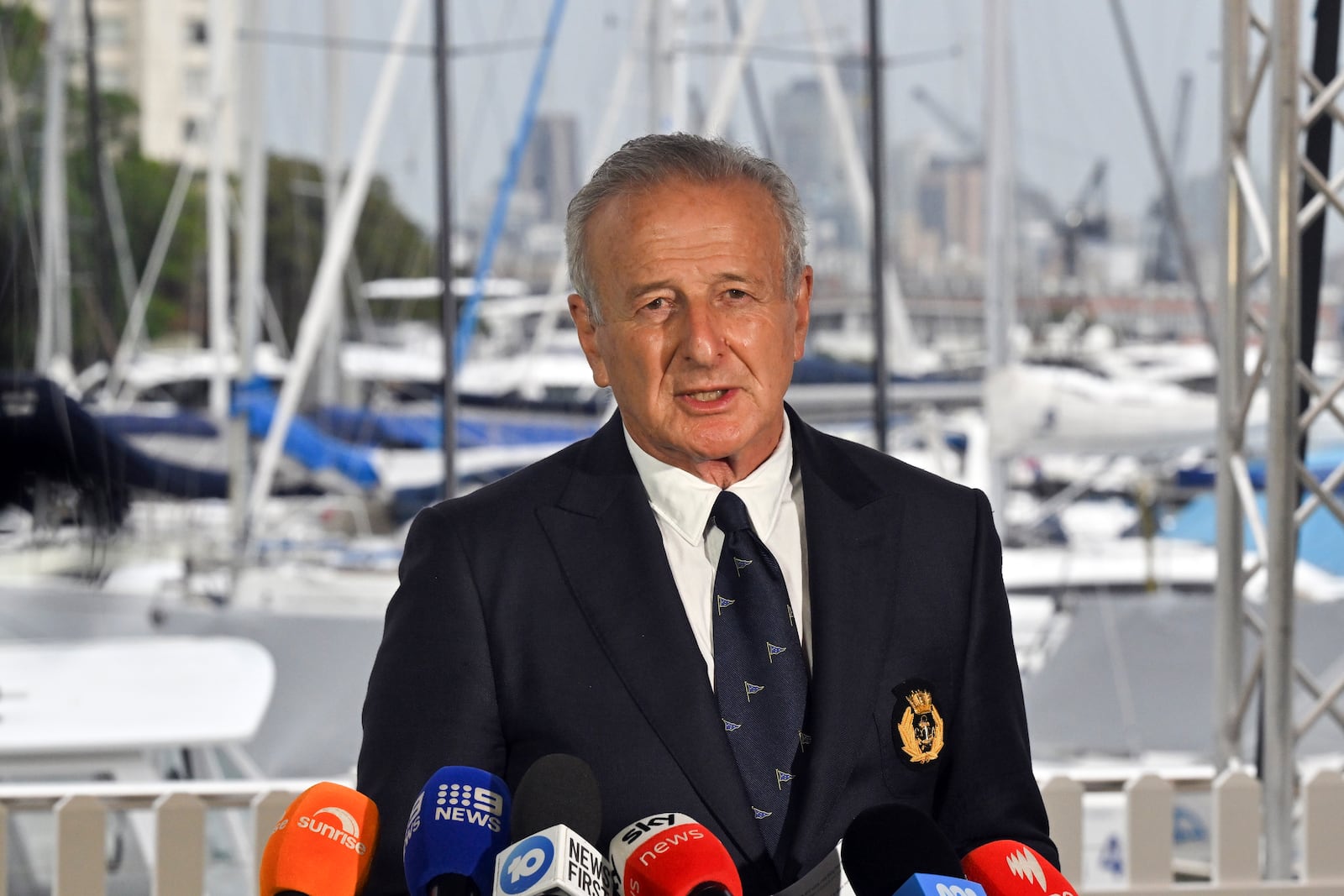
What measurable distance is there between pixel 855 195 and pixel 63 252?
5.71 meters

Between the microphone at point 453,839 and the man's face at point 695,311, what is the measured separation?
0.37 meters

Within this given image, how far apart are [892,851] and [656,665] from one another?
0.27 m

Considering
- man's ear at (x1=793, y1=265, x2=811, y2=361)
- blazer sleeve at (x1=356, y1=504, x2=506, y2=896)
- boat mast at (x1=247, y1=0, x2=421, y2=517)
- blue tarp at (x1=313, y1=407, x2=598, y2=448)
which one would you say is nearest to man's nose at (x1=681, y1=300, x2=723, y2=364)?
man's ear at (x1=793, y1=265, x2=811, y2=361)

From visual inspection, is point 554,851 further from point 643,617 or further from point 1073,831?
Answer: point 1073,831

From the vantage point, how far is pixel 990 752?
1247mm

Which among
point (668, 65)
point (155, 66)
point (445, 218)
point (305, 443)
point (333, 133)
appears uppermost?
point (155, 66)

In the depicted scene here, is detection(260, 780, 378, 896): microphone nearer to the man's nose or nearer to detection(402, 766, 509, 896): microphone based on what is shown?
detection(402, 766, 509, 896): microphone

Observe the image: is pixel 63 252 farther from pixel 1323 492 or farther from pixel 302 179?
pixel 1323 492

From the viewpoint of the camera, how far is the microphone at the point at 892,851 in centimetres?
100

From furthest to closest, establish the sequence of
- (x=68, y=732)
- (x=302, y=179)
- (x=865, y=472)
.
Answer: (x=302, y=179)
(x=68, y=732)
(x=865, y=472)

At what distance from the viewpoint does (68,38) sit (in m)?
9.85

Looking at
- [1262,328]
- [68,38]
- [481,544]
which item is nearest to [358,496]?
[68,38]

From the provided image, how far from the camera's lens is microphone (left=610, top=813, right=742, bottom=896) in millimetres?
889

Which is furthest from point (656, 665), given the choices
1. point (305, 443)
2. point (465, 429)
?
point (465, 429)
